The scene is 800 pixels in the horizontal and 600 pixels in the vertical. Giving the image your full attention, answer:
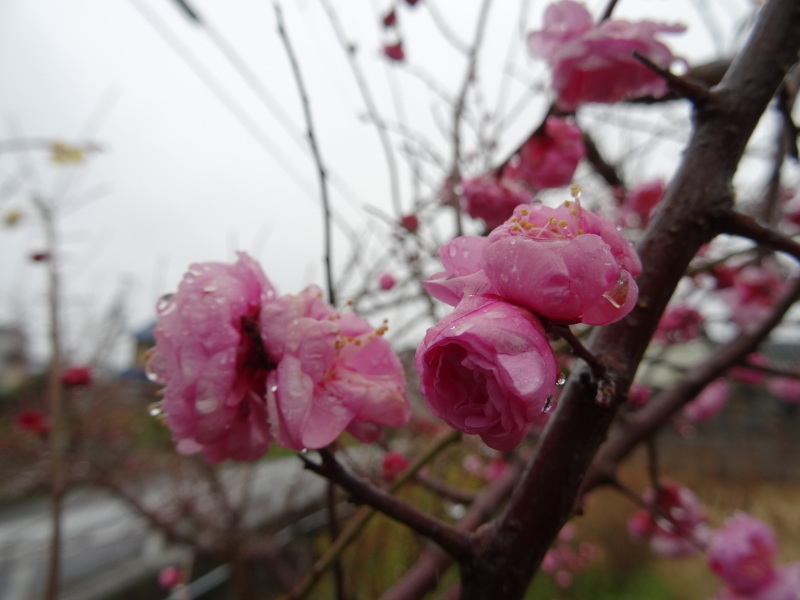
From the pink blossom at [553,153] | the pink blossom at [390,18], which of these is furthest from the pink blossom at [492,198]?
the pink blossom at [390,18]

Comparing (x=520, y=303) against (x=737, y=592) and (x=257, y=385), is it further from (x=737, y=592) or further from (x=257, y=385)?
(x=737, y=592)

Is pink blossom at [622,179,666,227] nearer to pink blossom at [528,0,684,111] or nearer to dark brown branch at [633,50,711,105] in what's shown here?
pink blossom at [528,0,684,111]

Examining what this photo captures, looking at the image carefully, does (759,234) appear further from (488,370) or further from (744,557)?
(744,557)

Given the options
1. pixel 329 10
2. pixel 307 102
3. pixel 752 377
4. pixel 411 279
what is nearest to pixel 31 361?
pixel 411 279

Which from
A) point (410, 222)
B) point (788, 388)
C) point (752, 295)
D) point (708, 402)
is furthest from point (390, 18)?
point (788, 388)

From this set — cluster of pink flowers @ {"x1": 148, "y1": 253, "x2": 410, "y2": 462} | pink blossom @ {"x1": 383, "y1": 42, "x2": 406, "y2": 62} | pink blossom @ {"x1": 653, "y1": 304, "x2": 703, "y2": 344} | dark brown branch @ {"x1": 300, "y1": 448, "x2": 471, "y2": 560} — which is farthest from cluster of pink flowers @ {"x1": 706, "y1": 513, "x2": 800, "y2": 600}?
pink blossom @ {"x1": 383, "y1": 42, "x2": 406, "y2": 62}
